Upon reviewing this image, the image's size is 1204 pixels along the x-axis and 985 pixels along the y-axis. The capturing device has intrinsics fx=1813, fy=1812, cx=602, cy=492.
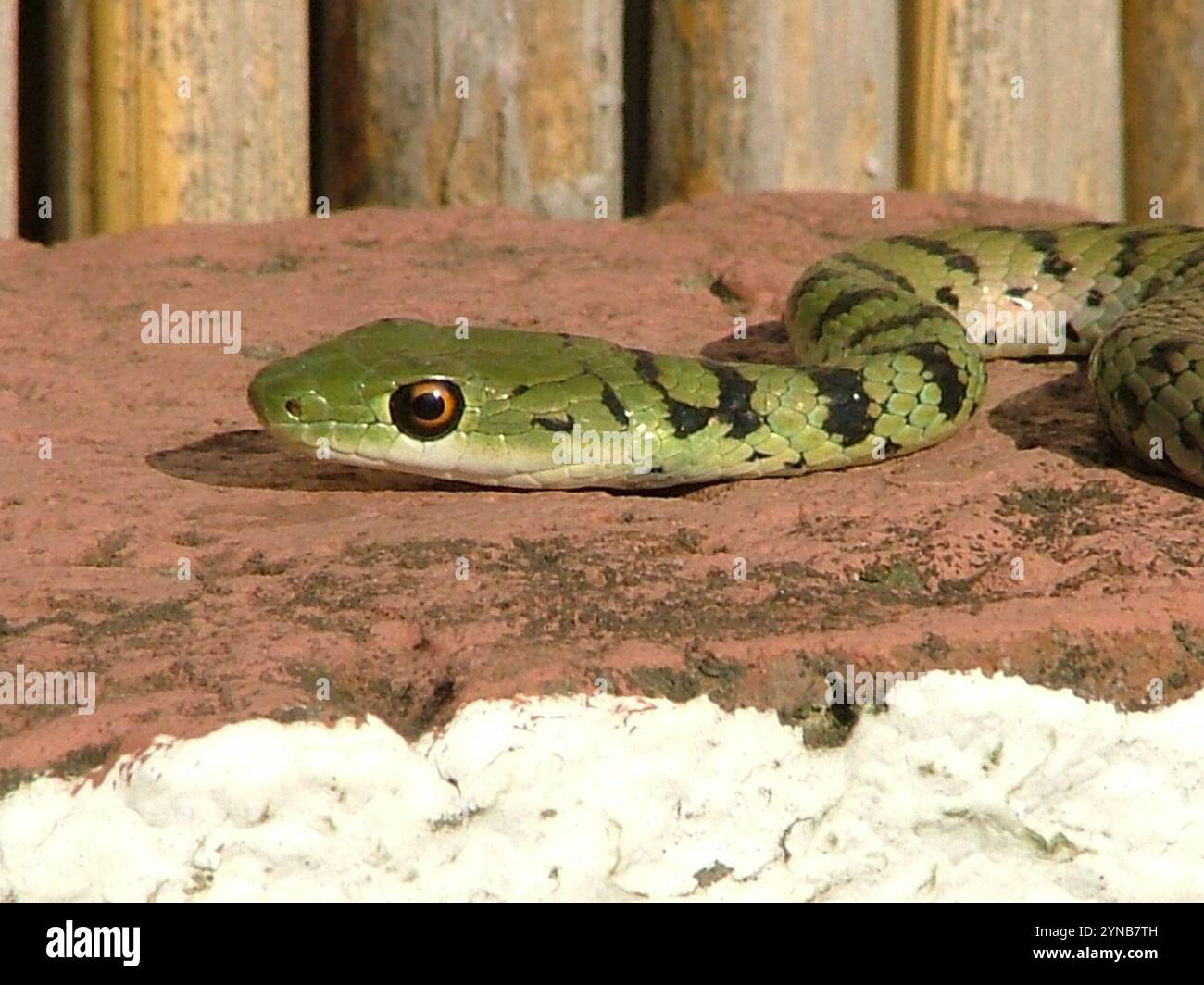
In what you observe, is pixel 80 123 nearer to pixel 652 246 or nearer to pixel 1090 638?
pixel 652 246

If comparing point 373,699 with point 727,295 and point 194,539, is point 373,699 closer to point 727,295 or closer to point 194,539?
point 194,539

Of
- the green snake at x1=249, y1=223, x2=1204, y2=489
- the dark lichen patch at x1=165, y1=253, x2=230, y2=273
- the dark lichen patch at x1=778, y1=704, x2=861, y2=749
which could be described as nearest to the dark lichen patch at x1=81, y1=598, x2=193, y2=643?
the green snake at x1=249, y1=223, x2=1204, y2=489

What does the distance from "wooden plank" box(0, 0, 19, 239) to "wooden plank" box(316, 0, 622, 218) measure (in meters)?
1.03

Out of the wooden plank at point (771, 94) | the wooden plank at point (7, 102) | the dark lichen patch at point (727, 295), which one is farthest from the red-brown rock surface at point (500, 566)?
the wooden plank at point (771, 94)

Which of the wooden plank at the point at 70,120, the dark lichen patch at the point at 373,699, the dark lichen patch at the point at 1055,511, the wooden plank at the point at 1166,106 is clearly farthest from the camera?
the wooden plank at the point at 1166,106

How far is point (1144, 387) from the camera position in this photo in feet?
13.2

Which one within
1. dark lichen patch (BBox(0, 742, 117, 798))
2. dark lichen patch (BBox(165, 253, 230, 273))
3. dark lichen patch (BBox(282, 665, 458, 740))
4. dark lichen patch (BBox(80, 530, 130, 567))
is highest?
dark lichen patch (BBox(165, 253, 230, 273))

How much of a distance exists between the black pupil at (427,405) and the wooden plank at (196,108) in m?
2.50

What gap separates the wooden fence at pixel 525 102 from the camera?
585cm

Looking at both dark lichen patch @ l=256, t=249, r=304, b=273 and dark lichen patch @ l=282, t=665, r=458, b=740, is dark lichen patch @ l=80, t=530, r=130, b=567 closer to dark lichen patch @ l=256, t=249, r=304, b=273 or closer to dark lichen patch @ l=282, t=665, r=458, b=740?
dark lichen patch @ l=282, t=665, r=458, b=740

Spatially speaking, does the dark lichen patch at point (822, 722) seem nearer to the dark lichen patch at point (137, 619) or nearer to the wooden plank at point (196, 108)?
the dark lichen patch at point (137, 619)

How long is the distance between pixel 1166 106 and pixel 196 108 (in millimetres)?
3699

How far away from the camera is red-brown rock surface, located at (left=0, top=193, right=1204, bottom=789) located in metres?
2.91

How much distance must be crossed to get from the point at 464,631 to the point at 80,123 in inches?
141
